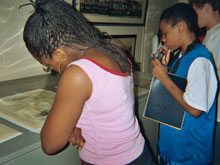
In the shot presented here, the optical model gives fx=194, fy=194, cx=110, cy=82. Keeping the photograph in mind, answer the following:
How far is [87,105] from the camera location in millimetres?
552

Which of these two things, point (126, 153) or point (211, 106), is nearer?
point (126, 153)

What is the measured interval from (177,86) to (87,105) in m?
0.57

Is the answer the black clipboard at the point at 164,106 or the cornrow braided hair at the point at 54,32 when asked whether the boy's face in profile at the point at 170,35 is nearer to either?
the black clipboard at the point at 164,106

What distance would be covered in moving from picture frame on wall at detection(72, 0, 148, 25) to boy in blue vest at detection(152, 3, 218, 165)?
81cm

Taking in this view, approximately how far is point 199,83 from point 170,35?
1.07 ft

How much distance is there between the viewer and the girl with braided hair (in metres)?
0.52

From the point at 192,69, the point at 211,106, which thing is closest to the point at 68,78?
the point at 192,69

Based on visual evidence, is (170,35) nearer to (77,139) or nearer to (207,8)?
(207,8)

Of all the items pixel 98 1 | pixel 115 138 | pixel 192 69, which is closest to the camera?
pixel 115 138

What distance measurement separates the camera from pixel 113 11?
6.24 ft

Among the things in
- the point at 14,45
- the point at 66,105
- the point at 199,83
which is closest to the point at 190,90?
the point at 199,83

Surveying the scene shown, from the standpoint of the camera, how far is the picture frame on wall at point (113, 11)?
166 centimetres

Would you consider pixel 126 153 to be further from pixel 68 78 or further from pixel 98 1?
pixel 98 1

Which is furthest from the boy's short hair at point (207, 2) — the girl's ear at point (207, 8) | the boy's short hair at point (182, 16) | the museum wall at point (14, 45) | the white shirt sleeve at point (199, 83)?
the museum wall at point (14, 45)
